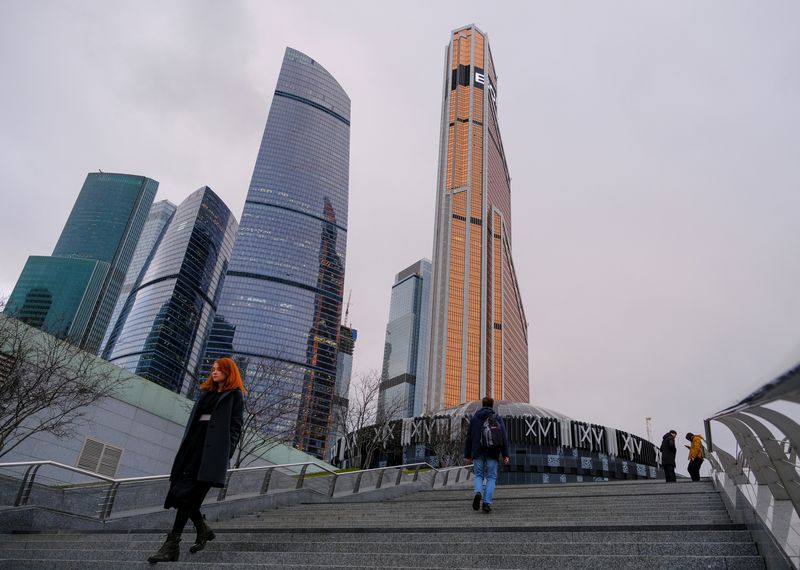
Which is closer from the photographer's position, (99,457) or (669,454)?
(669,454)

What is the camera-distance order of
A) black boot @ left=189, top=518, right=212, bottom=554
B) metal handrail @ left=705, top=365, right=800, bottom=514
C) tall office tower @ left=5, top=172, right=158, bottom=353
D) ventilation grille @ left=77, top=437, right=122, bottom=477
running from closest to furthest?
1. metal handrail @ left=705, top=365, right=800, bottom=514
2. black boot @ left=189, top=518, right=212, bottom=554
3. ventilation grille @ left=77, top=437, right=122, bottom=477
4. tall office tower @ left=5, top=172, right=158, bottom=353

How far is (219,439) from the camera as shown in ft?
15.8

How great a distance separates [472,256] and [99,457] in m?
119

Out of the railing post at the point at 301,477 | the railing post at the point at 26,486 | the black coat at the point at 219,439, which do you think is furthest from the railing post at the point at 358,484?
the black coat at the point at 219,439

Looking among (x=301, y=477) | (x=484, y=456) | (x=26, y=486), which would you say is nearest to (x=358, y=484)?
(x=301, y=477)

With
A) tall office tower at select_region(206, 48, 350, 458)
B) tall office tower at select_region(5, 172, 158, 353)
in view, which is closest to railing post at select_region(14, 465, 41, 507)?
tall office tower at select_region(206, 48, 350, 458)

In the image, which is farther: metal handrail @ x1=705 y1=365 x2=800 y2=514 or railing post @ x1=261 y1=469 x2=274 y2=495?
railing post @ x1=261 y1=469 x2=274 y2=495

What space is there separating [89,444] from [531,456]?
5188cm

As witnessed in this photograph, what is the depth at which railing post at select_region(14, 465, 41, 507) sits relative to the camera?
7.49 meters

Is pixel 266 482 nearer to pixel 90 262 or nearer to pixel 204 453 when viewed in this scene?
→ pixel 204 453

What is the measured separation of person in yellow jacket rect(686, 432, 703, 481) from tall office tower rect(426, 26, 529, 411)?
98934 mm

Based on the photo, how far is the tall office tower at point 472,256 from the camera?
12394 centimetres

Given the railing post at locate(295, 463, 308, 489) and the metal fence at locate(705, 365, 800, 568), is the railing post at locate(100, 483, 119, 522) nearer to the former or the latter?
the railing post at locate(295, 463, 308, 489)

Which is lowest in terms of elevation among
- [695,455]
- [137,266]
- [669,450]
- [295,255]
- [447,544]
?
[447,544]
